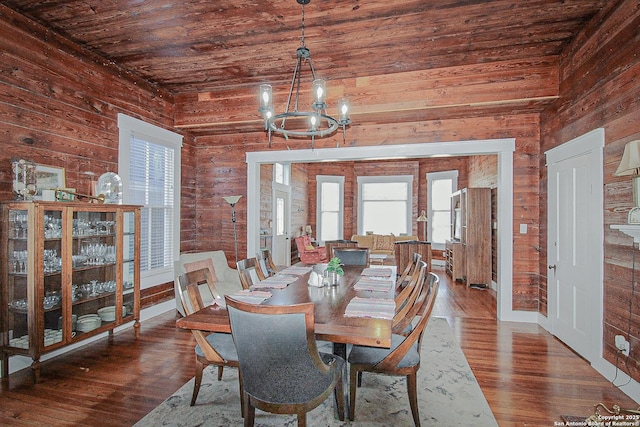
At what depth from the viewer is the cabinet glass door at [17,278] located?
2.86 meters

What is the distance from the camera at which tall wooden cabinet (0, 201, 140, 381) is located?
2.83 m

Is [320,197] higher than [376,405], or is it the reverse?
[320,197]

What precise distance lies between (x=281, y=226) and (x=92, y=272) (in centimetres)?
516

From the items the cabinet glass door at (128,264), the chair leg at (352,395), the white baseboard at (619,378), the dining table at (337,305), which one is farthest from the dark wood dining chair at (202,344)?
the white baseboard at (619,378)

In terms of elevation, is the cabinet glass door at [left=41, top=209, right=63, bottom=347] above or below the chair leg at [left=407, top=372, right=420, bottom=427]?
above

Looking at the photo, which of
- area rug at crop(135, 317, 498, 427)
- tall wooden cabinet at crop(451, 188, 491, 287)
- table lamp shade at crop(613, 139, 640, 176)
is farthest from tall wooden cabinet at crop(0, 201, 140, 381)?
tall wooden cabinet at crop(451, 188, 491, 287)

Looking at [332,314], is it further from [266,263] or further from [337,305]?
[266,263]

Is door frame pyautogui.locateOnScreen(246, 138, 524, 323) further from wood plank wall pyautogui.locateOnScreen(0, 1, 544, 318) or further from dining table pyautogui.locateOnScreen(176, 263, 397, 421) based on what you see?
dining table pyautogui.locateOnScreen(176, 263, 397, 421)

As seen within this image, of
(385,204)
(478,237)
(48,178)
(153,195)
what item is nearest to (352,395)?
(48,178)

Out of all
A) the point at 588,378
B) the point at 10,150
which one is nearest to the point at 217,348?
the point at 10,150

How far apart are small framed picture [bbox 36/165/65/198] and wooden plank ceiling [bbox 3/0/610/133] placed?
4.25 feet

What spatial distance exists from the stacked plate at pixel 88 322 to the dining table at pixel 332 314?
180cm

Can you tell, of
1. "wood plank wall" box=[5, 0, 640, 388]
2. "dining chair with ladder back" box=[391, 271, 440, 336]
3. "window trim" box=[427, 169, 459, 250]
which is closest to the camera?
"dining chair with ladder back" box=[391, 271, 440, 336]

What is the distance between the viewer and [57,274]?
9.98ft
